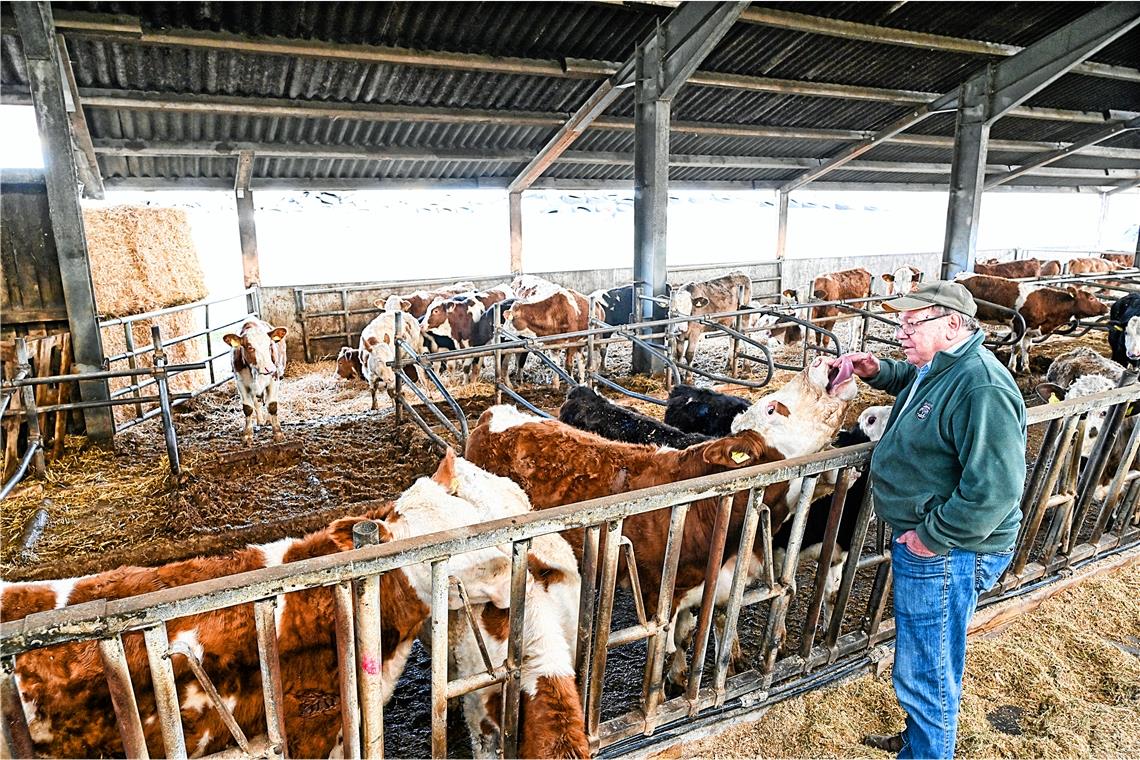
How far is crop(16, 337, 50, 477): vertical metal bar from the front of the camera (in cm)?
602

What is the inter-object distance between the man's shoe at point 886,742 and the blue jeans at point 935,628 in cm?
11

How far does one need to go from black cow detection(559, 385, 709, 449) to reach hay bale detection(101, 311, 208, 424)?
5660mm

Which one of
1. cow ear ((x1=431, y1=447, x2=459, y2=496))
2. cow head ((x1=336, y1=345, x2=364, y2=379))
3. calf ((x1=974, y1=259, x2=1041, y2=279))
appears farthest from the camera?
calf ((x1=974, y1=259, x2=1041, y2=279))

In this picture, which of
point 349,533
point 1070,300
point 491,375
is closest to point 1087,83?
point 1070,300

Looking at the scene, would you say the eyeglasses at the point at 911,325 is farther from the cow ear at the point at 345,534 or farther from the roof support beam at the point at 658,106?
the roof support beam at the point at 658,106

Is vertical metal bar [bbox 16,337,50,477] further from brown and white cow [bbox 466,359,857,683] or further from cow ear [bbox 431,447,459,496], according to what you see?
cow ear [bbox 431,447,459,496]

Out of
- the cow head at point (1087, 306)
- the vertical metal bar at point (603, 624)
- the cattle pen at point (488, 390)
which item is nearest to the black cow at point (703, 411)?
the cattle pen at point (488, 390)

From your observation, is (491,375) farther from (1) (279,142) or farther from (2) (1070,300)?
(2) (1070,300)

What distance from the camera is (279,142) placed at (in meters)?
11.8

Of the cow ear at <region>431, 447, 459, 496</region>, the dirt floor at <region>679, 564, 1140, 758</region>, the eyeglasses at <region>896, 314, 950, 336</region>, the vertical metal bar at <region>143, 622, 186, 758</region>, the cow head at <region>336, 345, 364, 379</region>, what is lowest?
the dirt floor at <region>679, 564, 1140, 758</region>

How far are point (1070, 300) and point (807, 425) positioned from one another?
11.5 m

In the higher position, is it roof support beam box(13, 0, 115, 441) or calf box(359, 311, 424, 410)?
roof support beam box(13, 0, 115, 441)

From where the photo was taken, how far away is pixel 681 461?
363cm

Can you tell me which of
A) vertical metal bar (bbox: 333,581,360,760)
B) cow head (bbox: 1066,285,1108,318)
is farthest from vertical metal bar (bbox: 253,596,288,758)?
cow head (bbox: 1066,285,1108,318)
